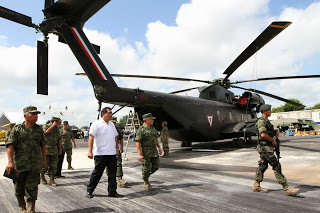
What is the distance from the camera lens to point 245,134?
1463cm

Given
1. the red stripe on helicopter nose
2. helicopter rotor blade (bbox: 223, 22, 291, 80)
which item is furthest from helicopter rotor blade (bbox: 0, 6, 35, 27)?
helicopter rotor blade (bbox: 223, 22, 291, 80)

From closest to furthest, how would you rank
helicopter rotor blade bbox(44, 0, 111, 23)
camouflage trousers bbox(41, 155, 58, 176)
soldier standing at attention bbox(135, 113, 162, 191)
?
1. soldier standing at attention bbox(135, 113, 162, 191)
2. camouflage trousers bbox(41, 155, 58, 176)
3. helicopter rotor blade bbox(44, 0, 111, 23)

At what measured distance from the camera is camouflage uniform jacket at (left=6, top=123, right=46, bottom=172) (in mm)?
4008

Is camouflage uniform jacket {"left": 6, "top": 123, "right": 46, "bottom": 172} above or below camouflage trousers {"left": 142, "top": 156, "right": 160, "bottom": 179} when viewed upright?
above

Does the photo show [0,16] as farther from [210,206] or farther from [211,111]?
[211,111]

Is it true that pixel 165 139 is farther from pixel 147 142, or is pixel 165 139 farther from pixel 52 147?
pixel 147 142

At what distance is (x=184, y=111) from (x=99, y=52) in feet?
17.7

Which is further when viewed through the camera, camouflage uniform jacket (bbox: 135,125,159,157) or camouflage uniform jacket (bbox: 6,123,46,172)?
camouflage uniform jacket (bbox: 135,125,159,157)

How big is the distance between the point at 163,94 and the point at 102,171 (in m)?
7.35

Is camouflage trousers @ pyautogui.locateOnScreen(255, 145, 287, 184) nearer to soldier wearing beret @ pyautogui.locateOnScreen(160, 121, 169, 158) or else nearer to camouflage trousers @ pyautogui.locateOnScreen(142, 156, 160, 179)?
camouflage trousers @ pyautogui.locateOnScreen(142, 156, 160, 179)

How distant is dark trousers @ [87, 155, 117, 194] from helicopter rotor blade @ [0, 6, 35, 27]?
5.02 m

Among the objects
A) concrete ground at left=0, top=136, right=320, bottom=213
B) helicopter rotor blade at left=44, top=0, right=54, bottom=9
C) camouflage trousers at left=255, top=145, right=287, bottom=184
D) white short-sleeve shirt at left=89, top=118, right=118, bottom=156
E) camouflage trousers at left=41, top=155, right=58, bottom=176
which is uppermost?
helicopter rotor blade at left=44, top=0, right=54, bottom=9

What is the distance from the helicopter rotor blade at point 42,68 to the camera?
26.2 feet

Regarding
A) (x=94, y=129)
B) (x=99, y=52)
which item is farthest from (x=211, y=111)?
(x=94, y=129)
